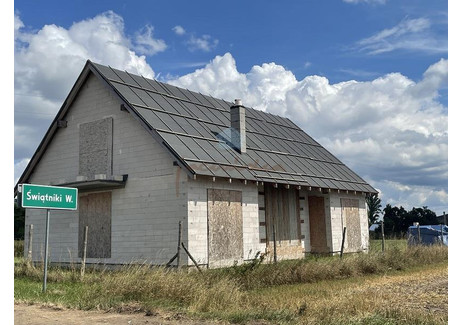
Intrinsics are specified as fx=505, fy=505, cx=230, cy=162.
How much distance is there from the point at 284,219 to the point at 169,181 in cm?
715

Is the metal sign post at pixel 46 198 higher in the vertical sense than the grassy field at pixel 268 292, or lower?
higher

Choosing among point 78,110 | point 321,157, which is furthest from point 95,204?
point 321,157

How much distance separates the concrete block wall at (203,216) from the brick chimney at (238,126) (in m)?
2.32

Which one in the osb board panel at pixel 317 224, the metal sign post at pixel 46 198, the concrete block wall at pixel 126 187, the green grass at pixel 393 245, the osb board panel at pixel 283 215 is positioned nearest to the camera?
the metal sign post at pixel 46 198

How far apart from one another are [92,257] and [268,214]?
7.33 meters

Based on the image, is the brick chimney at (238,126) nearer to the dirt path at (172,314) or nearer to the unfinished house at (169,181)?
the unfinished house at (169,181)

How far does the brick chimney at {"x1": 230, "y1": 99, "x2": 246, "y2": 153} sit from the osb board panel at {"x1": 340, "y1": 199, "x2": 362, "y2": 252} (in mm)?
7444

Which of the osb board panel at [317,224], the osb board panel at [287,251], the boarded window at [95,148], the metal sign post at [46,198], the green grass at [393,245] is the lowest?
the osb board panel at [287,251]

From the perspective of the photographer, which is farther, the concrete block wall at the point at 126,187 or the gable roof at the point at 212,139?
the gable roof at the point at 212,139

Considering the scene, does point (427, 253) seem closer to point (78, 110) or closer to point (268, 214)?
point (268, 214)

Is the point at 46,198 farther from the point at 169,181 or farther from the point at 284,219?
the point at 284,219

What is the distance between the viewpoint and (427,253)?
20.6 meters

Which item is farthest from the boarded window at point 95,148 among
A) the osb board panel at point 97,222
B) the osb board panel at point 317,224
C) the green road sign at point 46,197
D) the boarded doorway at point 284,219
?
the osb board panel at point 317,224

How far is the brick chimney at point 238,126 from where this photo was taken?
2085 centimetres
